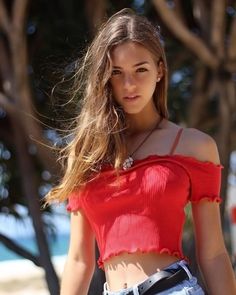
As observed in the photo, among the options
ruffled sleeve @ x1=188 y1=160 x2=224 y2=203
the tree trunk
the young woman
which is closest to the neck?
the young woman

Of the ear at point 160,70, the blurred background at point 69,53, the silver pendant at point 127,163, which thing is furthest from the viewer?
the blurred background at point 69,53

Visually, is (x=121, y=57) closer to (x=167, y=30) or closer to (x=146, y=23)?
(x=146, y=23)

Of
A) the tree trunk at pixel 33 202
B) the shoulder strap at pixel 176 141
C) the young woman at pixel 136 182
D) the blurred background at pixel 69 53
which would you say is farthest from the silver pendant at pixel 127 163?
the tree trunk at pixel 33 202

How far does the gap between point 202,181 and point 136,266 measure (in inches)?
11.6

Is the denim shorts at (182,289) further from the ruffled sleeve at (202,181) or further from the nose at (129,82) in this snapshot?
the nose at (129,82)

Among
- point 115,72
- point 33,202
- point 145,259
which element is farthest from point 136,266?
point 33,202

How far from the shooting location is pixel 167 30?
704 cm

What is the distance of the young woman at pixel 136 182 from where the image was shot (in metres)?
2.08

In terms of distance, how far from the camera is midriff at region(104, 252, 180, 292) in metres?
2.07

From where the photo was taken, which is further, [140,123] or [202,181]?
[140,123]

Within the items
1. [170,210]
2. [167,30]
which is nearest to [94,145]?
[170,210]

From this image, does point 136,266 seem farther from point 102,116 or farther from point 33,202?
point 33,202

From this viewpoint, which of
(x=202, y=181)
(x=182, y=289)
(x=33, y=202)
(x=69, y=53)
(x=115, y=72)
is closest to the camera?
(x=182, y=289)

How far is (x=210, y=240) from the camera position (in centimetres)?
213
